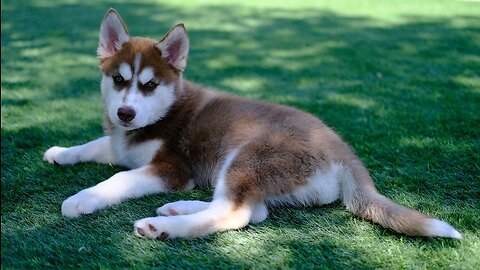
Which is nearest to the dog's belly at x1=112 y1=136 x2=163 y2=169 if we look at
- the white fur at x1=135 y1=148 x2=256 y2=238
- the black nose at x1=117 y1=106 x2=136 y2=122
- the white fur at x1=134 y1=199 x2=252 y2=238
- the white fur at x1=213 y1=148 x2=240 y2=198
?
the black nose at x1=117 y1=106 x2=136 y2=122

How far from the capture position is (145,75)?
3.44 m

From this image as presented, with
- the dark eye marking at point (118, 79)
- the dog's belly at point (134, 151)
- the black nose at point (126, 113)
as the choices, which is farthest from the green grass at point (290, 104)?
the dark eye marking at point (118, 79)

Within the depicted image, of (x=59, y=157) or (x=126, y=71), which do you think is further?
(x=59, y=157)

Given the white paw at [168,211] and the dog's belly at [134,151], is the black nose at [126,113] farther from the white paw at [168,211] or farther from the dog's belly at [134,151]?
the white paw at [168,211]

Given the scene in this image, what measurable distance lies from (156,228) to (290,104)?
293 centimetres

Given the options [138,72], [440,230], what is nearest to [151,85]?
[138,72]

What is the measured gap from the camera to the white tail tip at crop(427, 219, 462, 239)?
2625 mm

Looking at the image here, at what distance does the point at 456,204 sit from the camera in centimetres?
319

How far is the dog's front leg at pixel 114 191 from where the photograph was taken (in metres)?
2.98

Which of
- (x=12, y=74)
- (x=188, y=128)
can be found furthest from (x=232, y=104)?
(x=12, y=74)

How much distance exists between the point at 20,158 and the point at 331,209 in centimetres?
221

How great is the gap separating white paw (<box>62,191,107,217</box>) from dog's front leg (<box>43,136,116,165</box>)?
0.75 metres

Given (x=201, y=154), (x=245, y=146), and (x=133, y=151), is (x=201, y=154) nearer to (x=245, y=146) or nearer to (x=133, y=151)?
(x=245, y=146)

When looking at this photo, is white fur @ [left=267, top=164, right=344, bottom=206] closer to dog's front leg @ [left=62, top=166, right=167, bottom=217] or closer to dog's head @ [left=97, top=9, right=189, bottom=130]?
dog's front leg @ [left=62, top=166, right=167, bottom=217]
